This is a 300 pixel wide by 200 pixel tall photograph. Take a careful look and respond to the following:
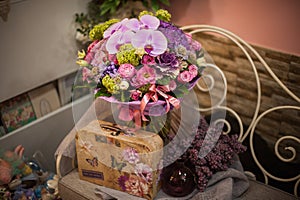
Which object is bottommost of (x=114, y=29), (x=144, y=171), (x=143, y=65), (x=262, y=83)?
(x=144, y=171)

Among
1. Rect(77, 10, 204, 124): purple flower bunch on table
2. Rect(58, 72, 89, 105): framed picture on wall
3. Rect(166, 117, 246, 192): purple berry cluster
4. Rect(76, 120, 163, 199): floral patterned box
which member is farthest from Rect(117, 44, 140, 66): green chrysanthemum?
Rect(58, 72, 89, 105): framed picture on wall

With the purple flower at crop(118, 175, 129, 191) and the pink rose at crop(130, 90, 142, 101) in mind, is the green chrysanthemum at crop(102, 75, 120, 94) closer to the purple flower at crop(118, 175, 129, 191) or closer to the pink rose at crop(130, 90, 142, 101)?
the pink rose at crop(130, 90, 142, 101)

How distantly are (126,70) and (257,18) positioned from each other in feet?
2.42

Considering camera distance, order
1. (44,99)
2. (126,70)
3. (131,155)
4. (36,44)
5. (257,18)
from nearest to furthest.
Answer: (126,70), (131,155), (257,18), (36,44), (44,99)

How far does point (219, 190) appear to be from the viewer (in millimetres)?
1486

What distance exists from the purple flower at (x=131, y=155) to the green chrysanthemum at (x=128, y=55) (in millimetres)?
326

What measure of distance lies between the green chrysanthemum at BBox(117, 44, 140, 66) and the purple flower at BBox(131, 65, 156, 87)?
3 cm

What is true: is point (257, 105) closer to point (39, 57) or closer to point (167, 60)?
point (167, 60)

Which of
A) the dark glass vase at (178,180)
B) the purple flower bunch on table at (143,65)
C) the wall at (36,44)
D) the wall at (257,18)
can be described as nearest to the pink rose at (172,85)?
the purple flower bunch on table at (143,65)

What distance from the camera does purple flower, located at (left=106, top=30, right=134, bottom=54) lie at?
1312 mm

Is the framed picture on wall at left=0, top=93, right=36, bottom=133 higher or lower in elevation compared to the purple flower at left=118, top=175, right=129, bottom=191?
higher

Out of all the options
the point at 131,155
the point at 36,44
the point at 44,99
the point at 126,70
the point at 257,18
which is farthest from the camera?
the point at 44,99

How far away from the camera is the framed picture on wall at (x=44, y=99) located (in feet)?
6.49

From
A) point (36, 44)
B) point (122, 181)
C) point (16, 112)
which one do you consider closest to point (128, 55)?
point (122, 181)
